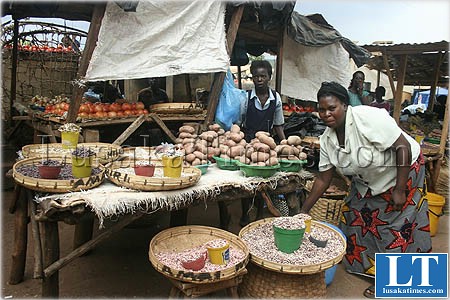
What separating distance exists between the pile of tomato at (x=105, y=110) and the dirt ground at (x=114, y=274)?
125 cm

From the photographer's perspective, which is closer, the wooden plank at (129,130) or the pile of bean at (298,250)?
the pile of bean at (298,250)

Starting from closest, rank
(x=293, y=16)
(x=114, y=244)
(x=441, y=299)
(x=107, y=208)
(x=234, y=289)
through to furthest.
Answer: (x=107, y=208) → (x=234, y=289) → (x=441, y=299) → (x=114, y=244) → (x=293, y=16)

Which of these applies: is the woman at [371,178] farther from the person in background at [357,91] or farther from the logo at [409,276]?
the person in background at [357,91]

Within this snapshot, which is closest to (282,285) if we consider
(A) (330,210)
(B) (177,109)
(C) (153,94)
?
(A) (330,210)

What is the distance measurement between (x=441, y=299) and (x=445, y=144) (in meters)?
3.27

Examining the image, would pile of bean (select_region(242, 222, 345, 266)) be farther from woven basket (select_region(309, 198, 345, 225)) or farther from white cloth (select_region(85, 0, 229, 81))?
white cloth (select_region(85, 0, 229, 81))

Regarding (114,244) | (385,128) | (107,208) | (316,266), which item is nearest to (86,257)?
(114,244)

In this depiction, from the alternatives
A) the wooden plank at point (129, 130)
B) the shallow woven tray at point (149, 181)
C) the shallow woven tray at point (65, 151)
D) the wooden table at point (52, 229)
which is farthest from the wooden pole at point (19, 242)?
the wooden plank at point (129, 130)

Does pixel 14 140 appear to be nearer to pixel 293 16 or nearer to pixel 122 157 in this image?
pixel 122 157

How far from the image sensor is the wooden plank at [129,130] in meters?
3.77

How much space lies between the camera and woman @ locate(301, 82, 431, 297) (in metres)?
2.65

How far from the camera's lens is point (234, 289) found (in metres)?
2.24

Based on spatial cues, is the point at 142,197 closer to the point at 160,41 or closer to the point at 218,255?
the point at 218,255

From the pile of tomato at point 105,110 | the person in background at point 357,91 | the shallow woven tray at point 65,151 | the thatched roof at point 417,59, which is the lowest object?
the shallow woven tray at point 65,151
